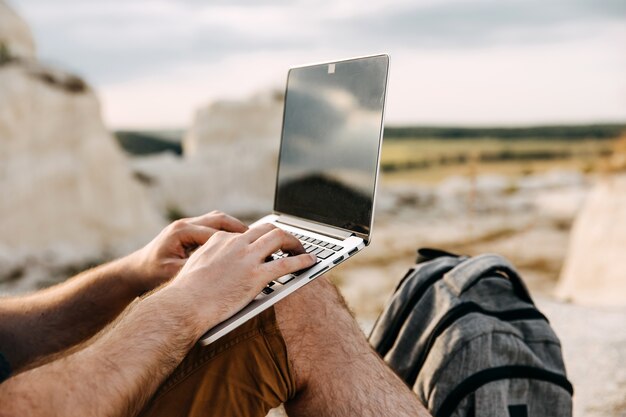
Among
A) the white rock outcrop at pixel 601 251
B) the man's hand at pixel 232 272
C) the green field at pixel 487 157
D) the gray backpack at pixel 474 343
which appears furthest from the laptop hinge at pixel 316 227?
the green field at pixel 487 157

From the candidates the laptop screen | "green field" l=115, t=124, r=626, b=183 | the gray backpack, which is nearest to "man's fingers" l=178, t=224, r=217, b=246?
the laptop screen

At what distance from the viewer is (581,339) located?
3.15 m

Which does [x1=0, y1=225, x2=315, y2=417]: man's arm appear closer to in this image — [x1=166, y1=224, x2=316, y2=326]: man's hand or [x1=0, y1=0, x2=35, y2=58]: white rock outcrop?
[x1=166, y1=224, x2=316, y2=326]: man's hand

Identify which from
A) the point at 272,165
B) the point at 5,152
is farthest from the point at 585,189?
the point at 5,152

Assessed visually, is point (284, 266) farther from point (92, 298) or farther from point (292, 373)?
point (92, 298)

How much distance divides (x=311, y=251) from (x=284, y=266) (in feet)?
0.85

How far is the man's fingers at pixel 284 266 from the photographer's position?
1213 mm

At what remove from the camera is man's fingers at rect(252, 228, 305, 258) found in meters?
1.24

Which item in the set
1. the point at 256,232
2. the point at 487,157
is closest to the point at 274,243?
the point at 256,232

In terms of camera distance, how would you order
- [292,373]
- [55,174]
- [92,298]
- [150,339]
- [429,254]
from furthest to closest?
[55,174] < [429,254] < [92,298] < [292,373] < [150,339]

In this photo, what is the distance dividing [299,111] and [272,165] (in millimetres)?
12842

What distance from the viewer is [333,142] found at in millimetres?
1718

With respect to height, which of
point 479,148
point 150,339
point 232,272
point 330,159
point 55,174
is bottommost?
point 55,174

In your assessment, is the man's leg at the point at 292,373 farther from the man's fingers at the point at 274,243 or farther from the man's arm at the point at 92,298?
the man's arm at the point at 92,298
